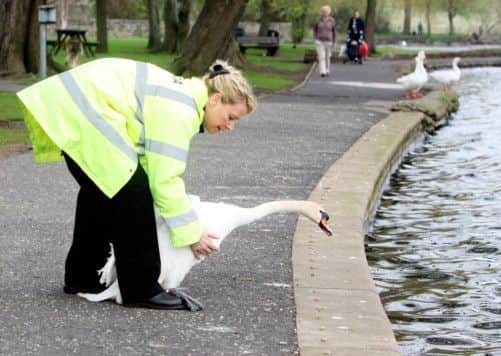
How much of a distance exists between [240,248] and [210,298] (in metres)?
1.67

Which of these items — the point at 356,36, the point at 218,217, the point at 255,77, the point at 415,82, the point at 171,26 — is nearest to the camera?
the point at 218,217

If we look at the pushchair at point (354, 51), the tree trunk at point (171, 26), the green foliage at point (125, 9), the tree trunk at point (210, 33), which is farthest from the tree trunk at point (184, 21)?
the green foliage at point (125, 9)

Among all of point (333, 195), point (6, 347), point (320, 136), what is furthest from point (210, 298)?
point (320, 136)

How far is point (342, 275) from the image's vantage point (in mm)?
7902

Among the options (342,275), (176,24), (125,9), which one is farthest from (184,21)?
(125,9)

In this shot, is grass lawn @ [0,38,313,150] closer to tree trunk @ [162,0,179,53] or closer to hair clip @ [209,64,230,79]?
tree trunk @ [162,0,179,53]

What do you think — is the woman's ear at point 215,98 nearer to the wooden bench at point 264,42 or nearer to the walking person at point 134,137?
the walking person at point 134,137

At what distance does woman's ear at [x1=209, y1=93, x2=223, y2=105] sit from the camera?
661cm

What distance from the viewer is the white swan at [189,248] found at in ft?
22.4

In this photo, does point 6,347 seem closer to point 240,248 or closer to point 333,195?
point 240,248

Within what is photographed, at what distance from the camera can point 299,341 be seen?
20.6 ft

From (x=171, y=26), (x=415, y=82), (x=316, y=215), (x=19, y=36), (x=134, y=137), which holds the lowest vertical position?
(x=171, y=26)

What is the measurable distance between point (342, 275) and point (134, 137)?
1931 mm

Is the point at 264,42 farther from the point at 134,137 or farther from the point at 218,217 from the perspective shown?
the point at 134,137
